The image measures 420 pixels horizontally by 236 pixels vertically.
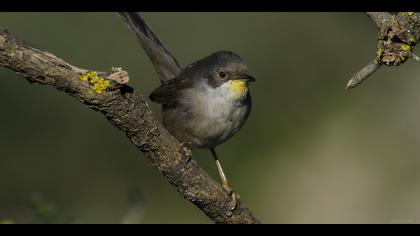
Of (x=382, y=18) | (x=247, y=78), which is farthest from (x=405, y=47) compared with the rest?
(x=247, y=78)

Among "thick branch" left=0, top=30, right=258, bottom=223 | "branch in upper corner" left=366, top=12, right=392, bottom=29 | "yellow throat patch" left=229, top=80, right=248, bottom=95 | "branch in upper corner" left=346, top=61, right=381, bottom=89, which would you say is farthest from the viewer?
"yellow throat patch" left=229, top=80, right=248, bottom=95

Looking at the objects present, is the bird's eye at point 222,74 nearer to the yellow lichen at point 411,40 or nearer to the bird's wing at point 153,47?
the bird's wing at point 153,47

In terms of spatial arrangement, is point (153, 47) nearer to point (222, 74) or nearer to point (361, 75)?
point (222, 74)

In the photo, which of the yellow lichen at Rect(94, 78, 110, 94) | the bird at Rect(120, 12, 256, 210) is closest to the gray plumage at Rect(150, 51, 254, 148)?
the bird at Rect(120, 12, 256, 210)

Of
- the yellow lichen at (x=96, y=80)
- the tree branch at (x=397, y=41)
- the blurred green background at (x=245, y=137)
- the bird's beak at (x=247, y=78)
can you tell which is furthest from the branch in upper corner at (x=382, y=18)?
the blurred green background at (x=245, y=137)

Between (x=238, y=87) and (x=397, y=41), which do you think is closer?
(x=397, y=41)

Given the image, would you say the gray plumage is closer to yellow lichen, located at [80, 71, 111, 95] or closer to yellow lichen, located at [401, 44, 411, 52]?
yellow lichen, located at [401, 44, 411, 52]
